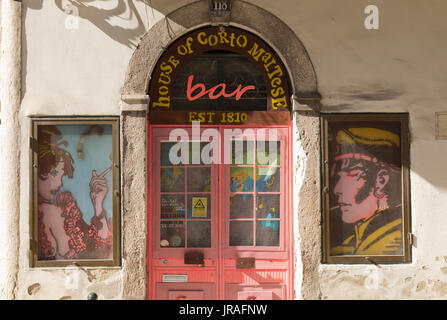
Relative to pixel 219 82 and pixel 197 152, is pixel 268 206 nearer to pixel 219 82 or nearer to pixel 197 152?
pixel 197 152

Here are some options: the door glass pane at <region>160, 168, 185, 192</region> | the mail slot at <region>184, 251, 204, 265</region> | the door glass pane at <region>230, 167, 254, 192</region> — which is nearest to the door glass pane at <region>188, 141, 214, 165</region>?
the door glass pane at <region>160, 168, 185, 192</region>

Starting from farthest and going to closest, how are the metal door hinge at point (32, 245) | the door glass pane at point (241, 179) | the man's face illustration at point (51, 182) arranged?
1. the door glass pane at point (241, 179)
2. the man's face illustration at point (51, 182)
3. the metal door hinge at point (32, 245)

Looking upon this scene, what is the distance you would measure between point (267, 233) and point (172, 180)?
4.68 feet

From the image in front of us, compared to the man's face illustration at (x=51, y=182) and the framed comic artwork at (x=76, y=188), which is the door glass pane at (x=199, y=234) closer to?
the framed comic artwork at (x=76, y=188)

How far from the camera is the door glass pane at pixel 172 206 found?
6.05 metres

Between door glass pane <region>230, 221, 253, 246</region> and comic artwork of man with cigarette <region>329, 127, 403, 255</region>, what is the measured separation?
1064 millimetres

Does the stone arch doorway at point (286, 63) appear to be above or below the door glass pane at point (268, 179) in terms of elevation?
above

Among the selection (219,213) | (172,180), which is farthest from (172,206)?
(219,213)

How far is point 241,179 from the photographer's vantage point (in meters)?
6.08

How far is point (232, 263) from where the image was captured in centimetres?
602

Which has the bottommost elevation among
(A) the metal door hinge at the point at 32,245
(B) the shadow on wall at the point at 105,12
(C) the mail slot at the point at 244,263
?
(C) the mail slot at the point at 244,263

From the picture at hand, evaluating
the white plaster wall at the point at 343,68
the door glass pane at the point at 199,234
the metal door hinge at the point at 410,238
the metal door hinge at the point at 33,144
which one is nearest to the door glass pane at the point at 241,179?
the door glass pane at the point at 199,234

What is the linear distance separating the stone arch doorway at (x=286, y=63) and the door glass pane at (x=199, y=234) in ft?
1.99
